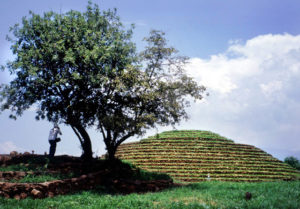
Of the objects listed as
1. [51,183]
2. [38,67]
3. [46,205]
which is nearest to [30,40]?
[38,67]

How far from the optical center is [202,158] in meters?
25.6

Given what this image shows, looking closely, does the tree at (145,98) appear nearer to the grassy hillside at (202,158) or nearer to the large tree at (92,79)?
the large tree at (92,79)

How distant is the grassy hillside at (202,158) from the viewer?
23375 millimetres

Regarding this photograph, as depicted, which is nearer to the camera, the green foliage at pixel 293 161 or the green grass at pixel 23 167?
the green grass at pixel 23 167

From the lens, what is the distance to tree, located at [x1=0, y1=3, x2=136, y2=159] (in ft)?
51.4

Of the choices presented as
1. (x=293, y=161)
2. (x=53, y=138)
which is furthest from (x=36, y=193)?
(x=293, y=161)

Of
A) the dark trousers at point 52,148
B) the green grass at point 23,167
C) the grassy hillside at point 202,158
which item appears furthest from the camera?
the grassy hillside at point 202,158

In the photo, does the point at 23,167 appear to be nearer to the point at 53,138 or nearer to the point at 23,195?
the point at 53,138

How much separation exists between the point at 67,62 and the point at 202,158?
15.6m

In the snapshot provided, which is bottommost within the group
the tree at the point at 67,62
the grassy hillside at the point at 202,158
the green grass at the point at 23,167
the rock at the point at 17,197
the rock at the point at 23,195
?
the rock at the point at 17,197

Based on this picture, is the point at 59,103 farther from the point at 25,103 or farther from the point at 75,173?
the point at 75,173

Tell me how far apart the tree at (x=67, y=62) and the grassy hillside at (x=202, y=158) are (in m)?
9.02

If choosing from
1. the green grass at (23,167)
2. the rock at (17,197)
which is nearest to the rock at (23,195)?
the rock at (17,197)

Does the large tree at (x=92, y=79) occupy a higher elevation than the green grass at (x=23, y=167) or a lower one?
higher
